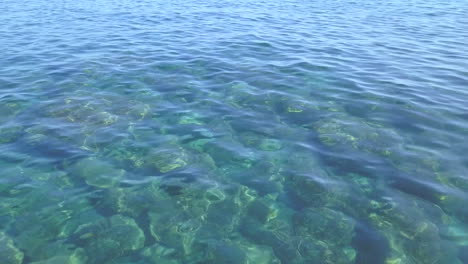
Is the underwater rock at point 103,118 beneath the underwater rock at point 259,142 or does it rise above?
beneath

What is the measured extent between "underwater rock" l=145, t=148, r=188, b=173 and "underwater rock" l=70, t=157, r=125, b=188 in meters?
0.88

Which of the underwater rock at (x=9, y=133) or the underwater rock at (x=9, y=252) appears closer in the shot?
the underwater rock at (x=9, y=252)

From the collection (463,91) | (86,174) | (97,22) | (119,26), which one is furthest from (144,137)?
(97,22)

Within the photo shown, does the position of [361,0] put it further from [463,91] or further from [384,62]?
[463,91]

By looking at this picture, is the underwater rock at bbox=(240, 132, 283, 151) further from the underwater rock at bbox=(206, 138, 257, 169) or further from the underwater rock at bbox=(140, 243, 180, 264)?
the underwater rock at bbox=(140, 243, 180, 264)

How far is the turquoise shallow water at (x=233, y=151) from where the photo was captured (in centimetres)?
750

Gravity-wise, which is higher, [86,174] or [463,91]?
[463,91]

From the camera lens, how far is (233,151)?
10617mm

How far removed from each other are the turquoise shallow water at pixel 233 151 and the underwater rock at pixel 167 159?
70mm

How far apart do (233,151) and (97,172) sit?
12.3 feet

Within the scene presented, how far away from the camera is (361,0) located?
35.0 m

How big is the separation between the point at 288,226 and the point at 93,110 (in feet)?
27.1

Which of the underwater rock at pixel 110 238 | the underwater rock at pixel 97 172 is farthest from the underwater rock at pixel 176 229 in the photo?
the underwater rock at pixel 97 172

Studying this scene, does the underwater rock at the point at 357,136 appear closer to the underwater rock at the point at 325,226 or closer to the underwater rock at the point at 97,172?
the underwater rock at the point at 325,226
